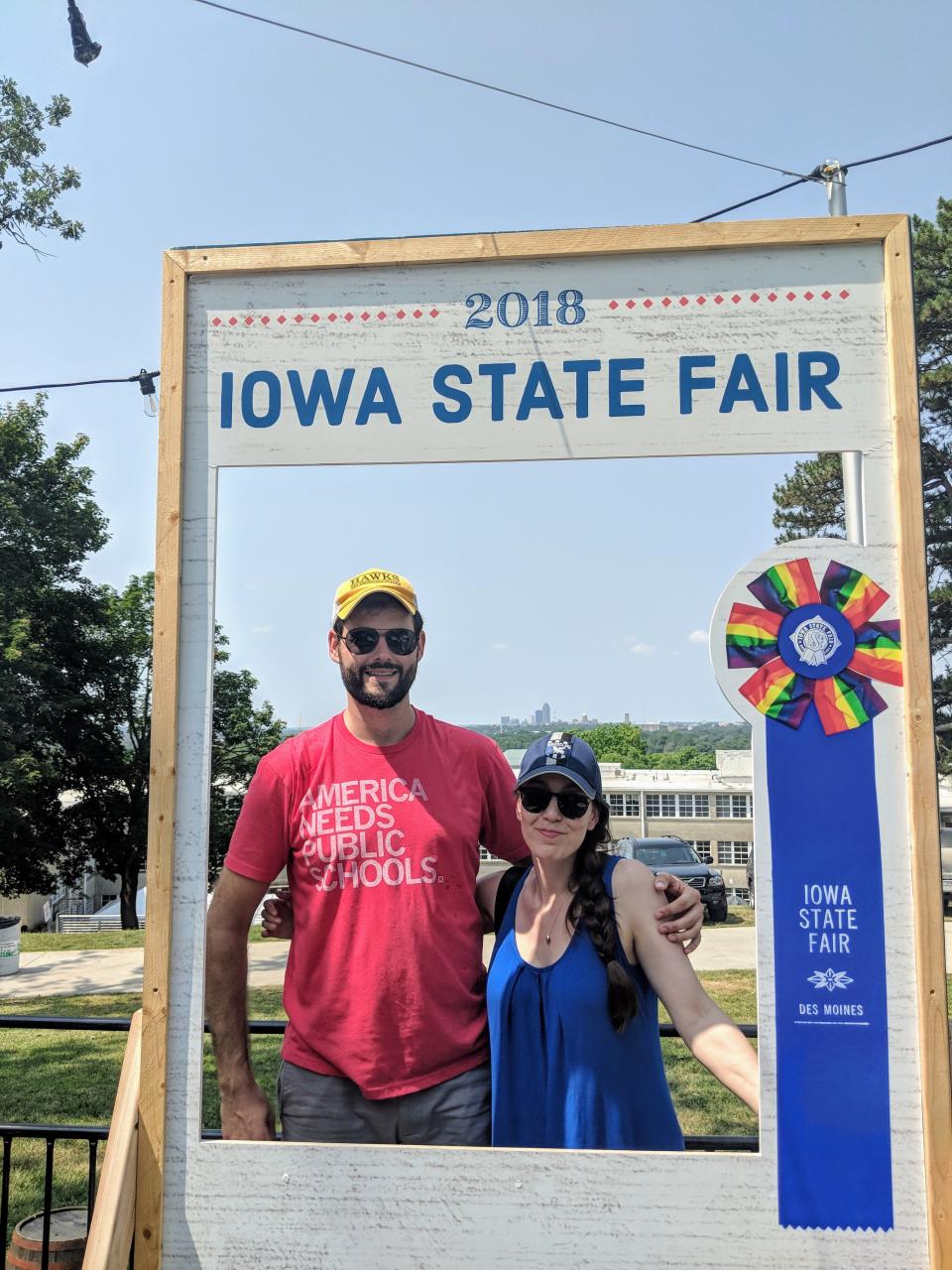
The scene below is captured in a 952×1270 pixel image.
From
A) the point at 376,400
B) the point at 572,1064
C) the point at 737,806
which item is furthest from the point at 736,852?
the point at 376,400

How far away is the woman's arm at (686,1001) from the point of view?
235cm

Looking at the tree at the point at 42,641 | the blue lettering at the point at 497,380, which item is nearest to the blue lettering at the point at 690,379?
the blue lettering at the point at 497,380

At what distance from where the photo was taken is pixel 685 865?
2.47 meters

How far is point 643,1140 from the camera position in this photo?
2.36 meters

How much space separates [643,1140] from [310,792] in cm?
117

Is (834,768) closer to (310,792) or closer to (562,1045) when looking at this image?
(562,1045)

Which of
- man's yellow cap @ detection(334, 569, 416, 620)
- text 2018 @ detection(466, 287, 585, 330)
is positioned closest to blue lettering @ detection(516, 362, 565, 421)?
text 2018 @ detection(466, 287, 585, 330)

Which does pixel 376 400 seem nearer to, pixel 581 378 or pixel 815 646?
pixel 581 378

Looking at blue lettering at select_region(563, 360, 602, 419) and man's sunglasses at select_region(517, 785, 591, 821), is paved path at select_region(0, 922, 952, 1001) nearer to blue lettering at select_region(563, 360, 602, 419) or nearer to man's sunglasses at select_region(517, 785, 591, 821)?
man's sunglasses at select_region(517, 785, 591, 821)

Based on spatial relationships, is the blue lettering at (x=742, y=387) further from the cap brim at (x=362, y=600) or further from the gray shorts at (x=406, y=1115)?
the gray shorts at (x=406, y=1115)

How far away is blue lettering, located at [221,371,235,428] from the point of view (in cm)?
259

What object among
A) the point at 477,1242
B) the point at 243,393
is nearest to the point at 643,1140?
the point at 477,1242

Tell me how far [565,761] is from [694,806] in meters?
0.52

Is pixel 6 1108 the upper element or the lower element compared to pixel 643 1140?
lower
